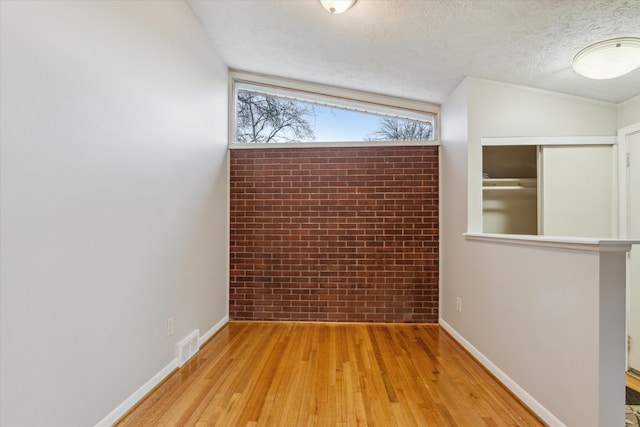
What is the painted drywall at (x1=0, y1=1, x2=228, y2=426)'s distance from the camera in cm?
117

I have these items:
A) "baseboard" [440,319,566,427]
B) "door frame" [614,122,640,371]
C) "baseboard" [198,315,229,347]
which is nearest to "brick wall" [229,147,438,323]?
"baseboard" [198,315,229,347]

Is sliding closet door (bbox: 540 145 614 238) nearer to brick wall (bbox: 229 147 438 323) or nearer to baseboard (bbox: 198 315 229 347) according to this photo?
brick wall (bbox: 229 147 438 323)

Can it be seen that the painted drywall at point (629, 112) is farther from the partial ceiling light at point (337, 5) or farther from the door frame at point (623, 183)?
the partial ceiling light at point (337, 5)

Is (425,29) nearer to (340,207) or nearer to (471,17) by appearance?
(471,17)

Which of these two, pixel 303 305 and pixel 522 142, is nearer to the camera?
pixel 522 142

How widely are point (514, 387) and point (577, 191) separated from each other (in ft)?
6.00

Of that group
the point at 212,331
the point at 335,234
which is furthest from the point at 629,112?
the point at 212,331

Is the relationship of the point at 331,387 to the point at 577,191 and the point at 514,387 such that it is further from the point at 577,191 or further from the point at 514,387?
the point at 577,191

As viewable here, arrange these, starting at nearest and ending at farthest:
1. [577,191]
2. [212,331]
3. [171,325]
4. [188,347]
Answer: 1. [171,325]
2. [188,347]
3. [577,191]
4. [212,331]

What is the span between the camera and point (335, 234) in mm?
3453

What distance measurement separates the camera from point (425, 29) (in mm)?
2174

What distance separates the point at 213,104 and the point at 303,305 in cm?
244

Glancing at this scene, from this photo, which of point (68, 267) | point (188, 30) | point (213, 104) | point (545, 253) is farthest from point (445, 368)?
point (188, 30)

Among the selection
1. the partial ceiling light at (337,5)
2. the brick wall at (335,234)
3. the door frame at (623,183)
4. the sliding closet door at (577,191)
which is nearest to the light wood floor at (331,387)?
the brick wall at (335,234)
